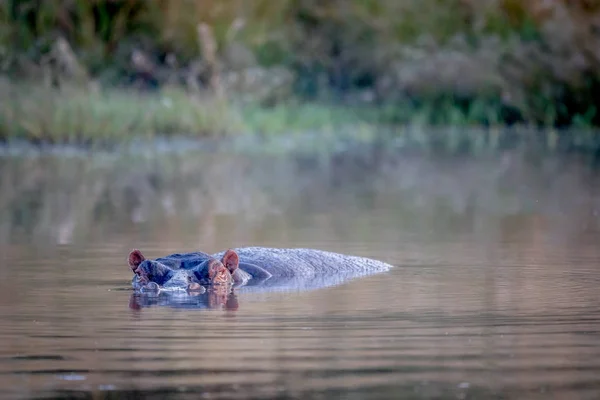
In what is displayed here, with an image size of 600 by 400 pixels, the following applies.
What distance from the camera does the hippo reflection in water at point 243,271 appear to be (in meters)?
8.55

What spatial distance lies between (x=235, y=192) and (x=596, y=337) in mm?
11196

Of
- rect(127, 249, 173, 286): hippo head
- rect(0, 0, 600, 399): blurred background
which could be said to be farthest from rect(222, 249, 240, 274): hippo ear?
rect(0, 0, 600, 399): blurred background

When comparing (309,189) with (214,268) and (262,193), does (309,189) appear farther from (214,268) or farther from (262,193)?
(214,268)

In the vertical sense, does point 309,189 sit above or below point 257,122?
below

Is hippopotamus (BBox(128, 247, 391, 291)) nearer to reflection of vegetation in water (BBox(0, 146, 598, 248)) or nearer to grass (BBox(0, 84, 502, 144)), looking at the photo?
reflection of vegetation in water (BBox(0, 146, 598, 248))

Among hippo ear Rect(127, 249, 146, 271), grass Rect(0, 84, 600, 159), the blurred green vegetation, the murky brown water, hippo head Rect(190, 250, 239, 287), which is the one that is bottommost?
the murky brown water

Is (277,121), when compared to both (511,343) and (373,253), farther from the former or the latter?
(511,343)

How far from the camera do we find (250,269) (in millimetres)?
9359

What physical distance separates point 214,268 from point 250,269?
65cm

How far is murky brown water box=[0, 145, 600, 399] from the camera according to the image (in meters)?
5.76

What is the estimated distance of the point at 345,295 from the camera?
8.47m

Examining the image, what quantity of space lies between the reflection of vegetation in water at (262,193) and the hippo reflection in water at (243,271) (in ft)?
7.91

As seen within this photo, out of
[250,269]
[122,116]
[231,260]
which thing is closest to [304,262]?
[250,269]

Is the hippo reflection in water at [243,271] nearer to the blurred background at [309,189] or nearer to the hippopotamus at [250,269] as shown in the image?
the hippopotamus at [250,269]
